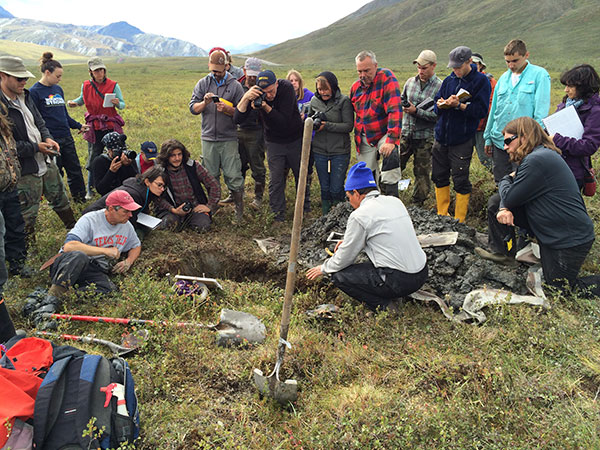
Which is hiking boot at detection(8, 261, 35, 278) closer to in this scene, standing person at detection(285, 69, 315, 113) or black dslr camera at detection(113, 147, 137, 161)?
black dslr camera at detection(113, 147, 137, 161)

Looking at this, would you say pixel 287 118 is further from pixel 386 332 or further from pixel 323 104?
pixel 386 332

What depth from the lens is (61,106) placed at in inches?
258

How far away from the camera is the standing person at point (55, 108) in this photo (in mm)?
6219

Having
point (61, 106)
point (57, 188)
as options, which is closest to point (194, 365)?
point (57, 188)

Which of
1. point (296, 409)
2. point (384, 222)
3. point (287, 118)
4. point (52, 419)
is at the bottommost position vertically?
point (296, 409)

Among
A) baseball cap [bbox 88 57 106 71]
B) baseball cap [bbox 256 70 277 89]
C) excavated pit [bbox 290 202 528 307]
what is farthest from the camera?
baseball cap [bbox 88 57 106 71]

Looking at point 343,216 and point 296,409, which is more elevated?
point 343,216

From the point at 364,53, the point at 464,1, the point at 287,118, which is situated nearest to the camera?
the point at 364,53

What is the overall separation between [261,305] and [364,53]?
377cm

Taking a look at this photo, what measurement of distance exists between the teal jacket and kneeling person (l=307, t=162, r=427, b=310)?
2466 mm

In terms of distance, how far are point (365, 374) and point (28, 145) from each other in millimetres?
4846

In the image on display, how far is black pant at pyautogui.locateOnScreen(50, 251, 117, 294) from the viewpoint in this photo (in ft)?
14.2

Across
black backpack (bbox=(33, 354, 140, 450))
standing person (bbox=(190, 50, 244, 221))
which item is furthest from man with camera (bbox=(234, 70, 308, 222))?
black backpack (bbox=(33, 354, 140, 450))

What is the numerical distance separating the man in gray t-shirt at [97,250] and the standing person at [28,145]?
3.59 ft
